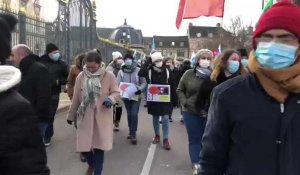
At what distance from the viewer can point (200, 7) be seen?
26.2 feet

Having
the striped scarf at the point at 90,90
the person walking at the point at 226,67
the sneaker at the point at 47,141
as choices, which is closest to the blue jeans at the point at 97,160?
the striped scarf at the point at 90,90

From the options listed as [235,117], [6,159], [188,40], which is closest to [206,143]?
[235,117]

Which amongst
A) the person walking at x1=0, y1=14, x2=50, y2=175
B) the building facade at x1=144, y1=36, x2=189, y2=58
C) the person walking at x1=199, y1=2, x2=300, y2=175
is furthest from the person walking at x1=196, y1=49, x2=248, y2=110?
the building facade at x1=144, y1=36, x2=189, y2=58

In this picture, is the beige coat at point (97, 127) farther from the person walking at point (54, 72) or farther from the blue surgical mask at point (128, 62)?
the blue surgical mask at point (128, 62)

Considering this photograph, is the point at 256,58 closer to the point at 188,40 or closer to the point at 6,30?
the point at 6,30

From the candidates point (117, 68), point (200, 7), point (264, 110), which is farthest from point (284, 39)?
point (117, 68)

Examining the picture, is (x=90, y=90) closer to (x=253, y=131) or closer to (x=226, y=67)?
(x=226, y=67)

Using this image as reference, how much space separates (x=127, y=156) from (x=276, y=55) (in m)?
6.29

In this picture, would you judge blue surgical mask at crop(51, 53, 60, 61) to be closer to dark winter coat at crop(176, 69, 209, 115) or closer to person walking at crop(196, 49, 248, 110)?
dark winter coat at crop(176, 69, 209, 115)

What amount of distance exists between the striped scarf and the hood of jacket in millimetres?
4020

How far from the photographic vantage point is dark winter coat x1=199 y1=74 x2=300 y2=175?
2684mm

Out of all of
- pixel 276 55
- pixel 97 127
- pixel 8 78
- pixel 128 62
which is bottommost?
pixel 97 127

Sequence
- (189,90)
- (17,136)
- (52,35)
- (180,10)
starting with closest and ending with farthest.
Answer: (17,136), (189,90), (180,10), (52,35)

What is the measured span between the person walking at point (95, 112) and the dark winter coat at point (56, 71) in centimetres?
294
